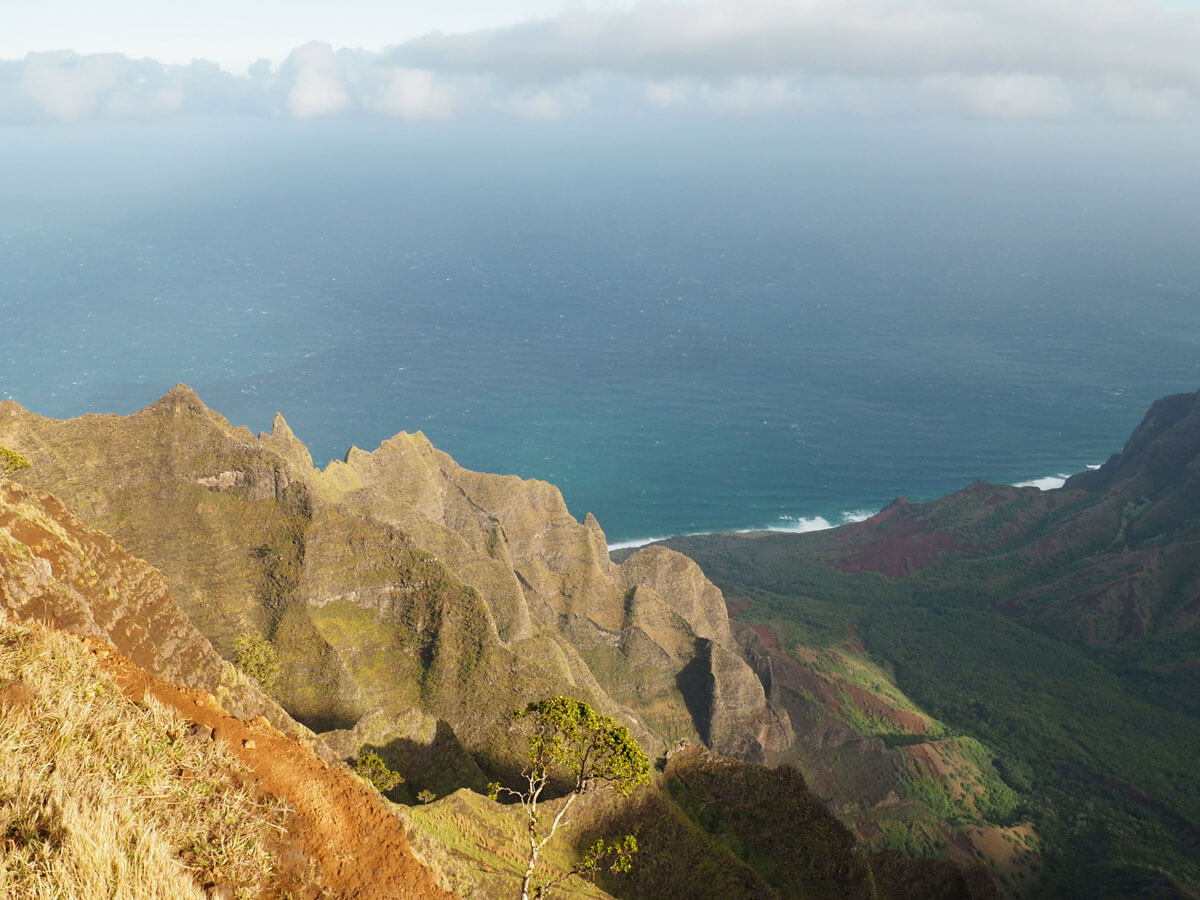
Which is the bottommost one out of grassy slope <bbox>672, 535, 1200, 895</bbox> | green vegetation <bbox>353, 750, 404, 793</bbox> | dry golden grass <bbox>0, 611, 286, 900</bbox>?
grassy slope <bbox>672, 535, 1200, 895</bbox>

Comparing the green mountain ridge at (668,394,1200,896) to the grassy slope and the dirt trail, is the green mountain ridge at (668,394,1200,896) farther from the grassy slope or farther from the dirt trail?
the dirt trail

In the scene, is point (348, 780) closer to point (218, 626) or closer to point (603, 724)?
point (603, 724)

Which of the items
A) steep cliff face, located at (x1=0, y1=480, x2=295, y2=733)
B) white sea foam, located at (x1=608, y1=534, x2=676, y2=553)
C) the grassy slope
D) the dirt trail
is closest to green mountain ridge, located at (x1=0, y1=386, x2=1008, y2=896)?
steep cliff face, located at (x1=0, y1=480, x2=295, y2=733)

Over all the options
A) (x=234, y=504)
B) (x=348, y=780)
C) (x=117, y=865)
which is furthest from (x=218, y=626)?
(x=117, y=865)

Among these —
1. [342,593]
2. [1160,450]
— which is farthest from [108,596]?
[1160,450]

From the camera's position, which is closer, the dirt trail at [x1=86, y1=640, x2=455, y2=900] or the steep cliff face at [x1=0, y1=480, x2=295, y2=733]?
the dirt trail at [x1=86, y1=640, x2=455, y2=900]

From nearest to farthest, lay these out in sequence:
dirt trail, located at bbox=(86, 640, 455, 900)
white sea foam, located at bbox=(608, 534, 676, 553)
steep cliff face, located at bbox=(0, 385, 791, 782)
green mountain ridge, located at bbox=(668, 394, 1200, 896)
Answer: dirt trail, located at bbox=(86, 640, 455, 900), steep cliff face, located at bbox=(0, 385, 791, 782), green mountain ridge, located at bbox=(668, 394, 1200, 896), white sea foam, located at bbox=(608, 534, 676, 553)
